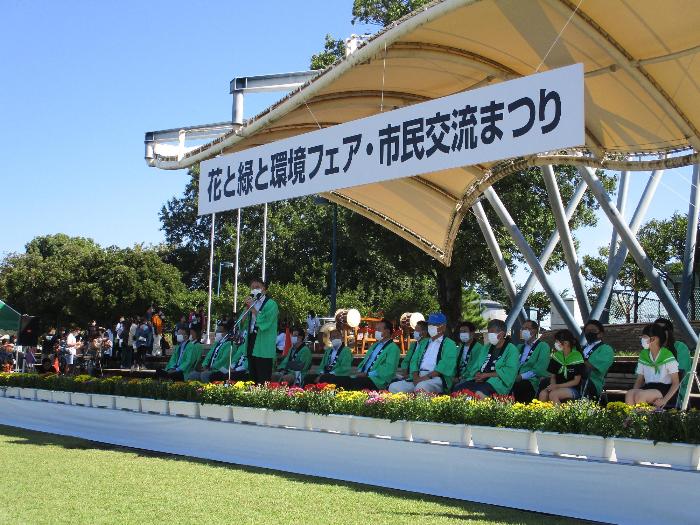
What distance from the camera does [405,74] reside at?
12.8m

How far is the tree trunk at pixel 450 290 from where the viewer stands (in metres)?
26.9

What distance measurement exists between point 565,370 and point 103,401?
762 cm

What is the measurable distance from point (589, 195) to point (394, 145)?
21.9 metres

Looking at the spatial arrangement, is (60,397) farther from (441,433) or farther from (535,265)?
(535,265)

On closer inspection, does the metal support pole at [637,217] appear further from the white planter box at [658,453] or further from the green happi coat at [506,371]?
the white planter box at [658,453]

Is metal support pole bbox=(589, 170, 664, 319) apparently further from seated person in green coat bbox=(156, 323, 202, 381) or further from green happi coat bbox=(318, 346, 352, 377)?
seated person in green coat bbox=(156, 323, 202, 381)

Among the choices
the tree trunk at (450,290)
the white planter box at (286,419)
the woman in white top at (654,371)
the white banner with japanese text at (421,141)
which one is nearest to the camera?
the white banner with japanese text at (421,141)

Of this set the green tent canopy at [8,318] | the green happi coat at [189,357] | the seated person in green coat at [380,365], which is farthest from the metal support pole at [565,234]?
the green tent canopy at [8,318]

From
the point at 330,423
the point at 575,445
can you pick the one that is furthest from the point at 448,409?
the point at 330,423

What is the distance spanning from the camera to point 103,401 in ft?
45.0

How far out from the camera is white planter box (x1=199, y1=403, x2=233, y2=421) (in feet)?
36.7

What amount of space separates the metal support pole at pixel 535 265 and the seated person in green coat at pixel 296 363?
759 centimetres

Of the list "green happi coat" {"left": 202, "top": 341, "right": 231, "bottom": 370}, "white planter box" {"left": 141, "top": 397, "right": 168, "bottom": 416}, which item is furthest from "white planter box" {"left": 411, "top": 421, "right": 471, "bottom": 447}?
"green happi coat" {"left": 202, "top": 341, "right": 231, "bottom": 370}

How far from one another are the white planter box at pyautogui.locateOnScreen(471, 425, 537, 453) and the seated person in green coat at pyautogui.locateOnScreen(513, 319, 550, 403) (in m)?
2.67
